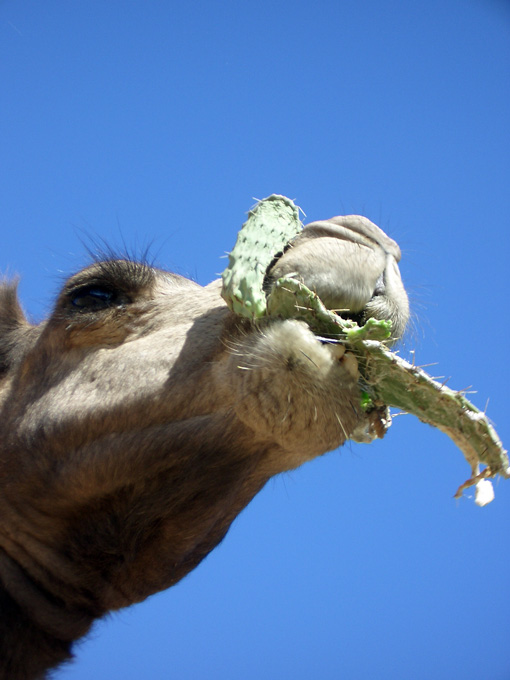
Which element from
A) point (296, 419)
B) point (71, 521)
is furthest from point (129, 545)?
point (296, 419)

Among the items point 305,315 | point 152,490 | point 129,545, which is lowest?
point 129,545

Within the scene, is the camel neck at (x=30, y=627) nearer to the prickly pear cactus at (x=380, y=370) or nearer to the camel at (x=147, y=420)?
the camel at (x=147, y=420)

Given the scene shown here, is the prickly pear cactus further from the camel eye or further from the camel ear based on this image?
the camel ear

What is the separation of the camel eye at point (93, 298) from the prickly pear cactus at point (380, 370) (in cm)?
110

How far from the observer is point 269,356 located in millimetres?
2295

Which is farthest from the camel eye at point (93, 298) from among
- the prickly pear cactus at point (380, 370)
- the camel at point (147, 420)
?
the prickly pear cactus at point (380, 370)

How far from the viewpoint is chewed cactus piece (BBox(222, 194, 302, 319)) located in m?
2.33

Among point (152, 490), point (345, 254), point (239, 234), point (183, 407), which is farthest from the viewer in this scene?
point (152, 490)

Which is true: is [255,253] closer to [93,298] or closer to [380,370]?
[380,370]

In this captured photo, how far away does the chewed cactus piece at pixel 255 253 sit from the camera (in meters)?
2.33

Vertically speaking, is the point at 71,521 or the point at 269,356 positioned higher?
the point at 269,356

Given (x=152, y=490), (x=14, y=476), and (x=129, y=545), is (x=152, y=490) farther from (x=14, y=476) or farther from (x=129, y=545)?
(x=14, y=476)

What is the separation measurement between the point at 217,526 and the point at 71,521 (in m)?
0.67

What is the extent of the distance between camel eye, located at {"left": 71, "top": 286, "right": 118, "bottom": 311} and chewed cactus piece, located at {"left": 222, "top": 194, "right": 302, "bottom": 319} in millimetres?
1001
